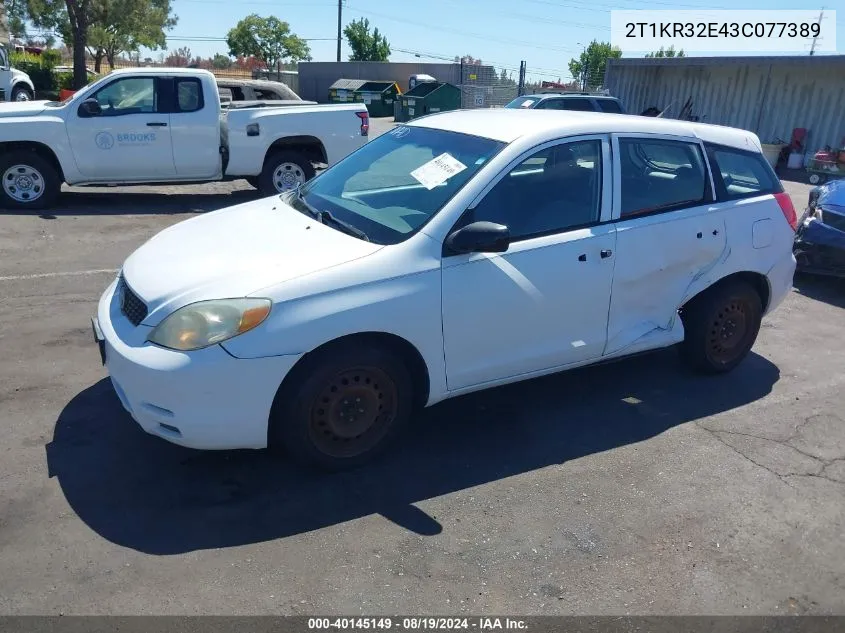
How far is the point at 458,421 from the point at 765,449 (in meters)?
1.83

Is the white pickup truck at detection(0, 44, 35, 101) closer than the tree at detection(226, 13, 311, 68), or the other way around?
the white pickup truck at detection(0, 44, 35, 101)

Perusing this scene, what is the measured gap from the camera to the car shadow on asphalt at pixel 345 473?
3410 mm

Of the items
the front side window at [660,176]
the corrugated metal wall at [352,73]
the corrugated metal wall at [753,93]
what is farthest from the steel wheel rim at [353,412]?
the corrugated metal wall at [352,73]

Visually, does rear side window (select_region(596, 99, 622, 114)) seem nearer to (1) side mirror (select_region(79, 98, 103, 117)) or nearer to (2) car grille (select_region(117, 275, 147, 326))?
(1) side mirror (select_region(79, 98, 103, 117))

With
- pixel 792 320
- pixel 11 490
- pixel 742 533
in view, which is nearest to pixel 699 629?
pixel 742 533

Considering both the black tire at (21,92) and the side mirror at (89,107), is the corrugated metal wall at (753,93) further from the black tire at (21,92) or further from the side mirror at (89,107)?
the black tire at (21,92)

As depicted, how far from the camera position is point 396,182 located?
4.32 metres

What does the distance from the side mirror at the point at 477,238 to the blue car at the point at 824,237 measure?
514 cm

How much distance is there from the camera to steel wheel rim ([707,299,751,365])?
5031 millimetres

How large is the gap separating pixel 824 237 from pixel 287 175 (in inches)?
282

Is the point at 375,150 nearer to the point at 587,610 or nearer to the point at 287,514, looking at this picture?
the point at 287,514

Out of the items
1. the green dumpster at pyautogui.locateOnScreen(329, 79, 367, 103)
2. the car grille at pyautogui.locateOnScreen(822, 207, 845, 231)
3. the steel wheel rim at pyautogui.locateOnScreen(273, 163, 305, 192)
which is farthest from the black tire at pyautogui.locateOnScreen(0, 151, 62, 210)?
the green dumpster at pyautogui.locateOnScreen(329, 79, 367, 103)

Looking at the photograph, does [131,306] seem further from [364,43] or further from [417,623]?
[364,43]

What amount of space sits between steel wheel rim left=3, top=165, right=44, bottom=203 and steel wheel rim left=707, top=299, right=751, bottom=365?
28.2ft
